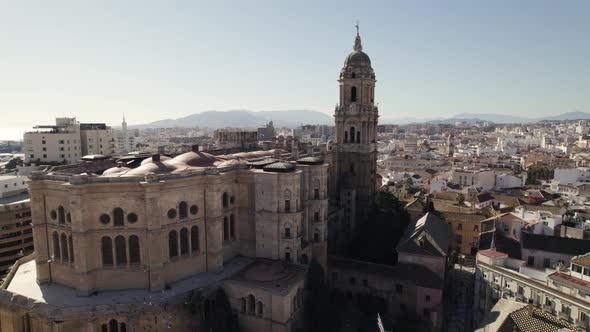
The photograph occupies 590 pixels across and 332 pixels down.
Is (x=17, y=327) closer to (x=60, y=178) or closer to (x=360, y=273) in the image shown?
(x=60, y=178)

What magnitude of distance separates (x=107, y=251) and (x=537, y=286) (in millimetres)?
39929

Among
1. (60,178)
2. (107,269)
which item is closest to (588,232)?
(107,269)

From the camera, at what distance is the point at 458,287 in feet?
171

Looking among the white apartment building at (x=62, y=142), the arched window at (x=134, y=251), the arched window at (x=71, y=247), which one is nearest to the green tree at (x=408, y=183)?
the arched window at (x=134, y=251)

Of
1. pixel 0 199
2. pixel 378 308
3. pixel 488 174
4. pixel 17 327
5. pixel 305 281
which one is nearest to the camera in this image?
pixel 17 327

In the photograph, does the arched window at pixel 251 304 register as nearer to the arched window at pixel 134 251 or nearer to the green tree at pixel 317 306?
the green tree at pixel 317 306

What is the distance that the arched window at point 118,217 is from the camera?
36191 millimetres

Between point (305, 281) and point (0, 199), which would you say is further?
point (0, 199)

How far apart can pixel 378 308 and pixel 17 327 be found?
3481 cm

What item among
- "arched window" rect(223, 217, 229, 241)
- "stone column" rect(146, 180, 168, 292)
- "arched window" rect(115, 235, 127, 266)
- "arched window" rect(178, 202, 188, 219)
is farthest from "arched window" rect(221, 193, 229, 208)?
"arched window" rect(115, 235, 127, 266)

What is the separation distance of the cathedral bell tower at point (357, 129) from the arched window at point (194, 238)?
26719 millimetres

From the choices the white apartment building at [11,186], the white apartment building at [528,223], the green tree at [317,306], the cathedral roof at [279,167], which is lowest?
the green tree at [317,306]

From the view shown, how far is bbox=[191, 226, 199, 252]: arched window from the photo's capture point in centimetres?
3975

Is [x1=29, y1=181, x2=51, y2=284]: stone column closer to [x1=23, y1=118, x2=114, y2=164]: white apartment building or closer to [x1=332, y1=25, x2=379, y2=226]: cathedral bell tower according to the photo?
[x1=332, y1=25, x2=379, y2=226]: cathedral bell tower
